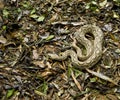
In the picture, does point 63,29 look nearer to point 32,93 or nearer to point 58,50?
point 58,50

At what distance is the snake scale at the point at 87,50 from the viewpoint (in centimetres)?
725

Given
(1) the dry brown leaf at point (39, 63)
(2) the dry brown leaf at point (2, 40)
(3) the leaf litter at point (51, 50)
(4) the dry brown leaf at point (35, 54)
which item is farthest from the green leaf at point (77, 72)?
(2) the dry brown leaf at point (2, 40)

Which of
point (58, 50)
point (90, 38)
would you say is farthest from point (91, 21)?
point (58, 50)

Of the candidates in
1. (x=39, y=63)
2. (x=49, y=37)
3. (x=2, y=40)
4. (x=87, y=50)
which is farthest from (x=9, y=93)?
(x=87, y=50)

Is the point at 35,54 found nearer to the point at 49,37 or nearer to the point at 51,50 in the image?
the point at 51,50

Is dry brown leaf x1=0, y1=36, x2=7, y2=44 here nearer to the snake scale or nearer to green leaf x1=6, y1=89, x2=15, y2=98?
the snake scale

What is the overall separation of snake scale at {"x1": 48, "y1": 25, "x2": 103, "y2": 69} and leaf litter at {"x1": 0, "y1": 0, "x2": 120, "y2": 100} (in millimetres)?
141

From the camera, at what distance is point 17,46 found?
783 centimetres

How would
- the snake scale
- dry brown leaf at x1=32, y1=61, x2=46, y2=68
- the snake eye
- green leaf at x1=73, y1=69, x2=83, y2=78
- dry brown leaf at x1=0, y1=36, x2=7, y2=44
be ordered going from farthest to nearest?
the snake eye < dry brown leaf at x1=0, y1=36, x2=7, y2=44 < dry brown leaf at x1=32, y1=61, x2=46, y2=68 < the snake scale < green leaf at x1=73, y1=69, x2=83, y2=78

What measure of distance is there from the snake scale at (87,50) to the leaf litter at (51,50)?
5.6 inches

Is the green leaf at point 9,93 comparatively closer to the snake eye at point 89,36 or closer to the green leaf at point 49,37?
Result: the green leaf at point 49,37

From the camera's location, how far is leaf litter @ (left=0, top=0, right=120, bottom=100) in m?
6.88

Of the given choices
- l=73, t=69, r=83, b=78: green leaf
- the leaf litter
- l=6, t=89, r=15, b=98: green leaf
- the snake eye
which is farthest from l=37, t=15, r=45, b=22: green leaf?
l=6, t=89, r=15, b=98: green leaf

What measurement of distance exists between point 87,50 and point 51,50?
2.76 feet
